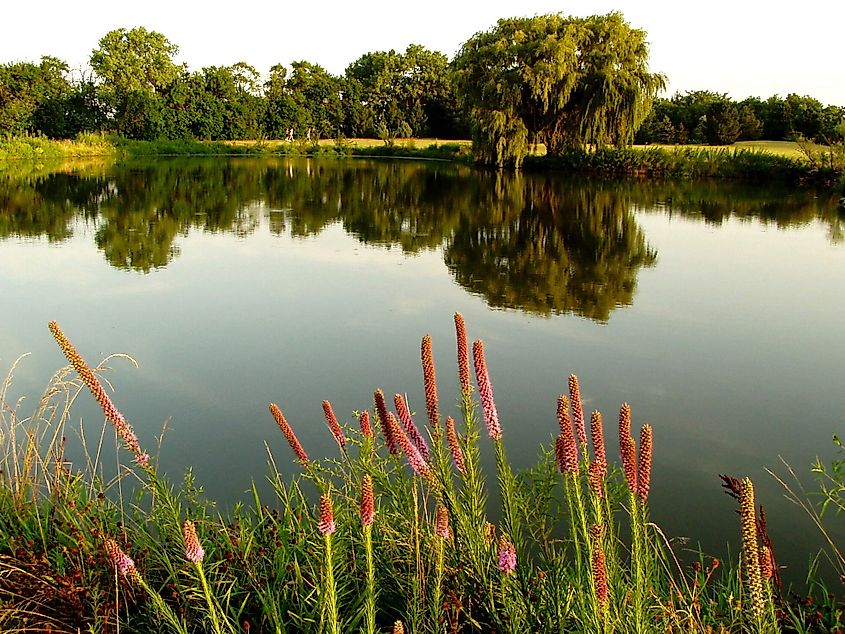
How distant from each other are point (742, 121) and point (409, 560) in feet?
162

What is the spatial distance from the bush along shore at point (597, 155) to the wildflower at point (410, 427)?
26057 mm

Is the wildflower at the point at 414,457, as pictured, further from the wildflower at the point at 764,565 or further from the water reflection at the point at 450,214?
the water reflection at the point at 450,214

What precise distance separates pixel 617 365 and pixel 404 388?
87.3 inches

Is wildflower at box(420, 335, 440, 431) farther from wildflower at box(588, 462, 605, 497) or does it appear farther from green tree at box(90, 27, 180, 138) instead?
green tree at box(90, 27, 180, 138)

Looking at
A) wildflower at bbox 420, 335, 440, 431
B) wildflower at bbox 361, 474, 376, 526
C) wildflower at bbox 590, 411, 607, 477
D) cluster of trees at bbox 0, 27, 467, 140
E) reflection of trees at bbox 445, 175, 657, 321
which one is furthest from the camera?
cluster of trees at bbox 0, 27, 467, 140

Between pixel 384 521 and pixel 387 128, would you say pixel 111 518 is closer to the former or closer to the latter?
pixel 384 521

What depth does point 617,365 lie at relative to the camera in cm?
738

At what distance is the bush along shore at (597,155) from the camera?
91.1ft

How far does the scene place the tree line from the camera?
32094mm

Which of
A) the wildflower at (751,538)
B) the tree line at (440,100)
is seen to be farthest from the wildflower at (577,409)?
the tree line at (440,100)


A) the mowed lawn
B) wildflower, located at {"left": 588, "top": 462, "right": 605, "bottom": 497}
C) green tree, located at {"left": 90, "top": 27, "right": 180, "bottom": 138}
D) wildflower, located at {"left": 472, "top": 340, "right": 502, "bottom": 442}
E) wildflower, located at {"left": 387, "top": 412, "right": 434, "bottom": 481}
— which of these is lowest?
wildflower, located at {"left": 387, "top": 412, "right": 434, "bottom": 481}

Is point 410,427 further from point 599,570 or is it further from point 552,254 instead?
point 552,254

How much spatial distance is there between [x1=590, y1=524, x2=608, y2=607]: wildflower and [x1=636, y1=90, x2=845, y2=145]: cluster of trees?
4683 centimetres

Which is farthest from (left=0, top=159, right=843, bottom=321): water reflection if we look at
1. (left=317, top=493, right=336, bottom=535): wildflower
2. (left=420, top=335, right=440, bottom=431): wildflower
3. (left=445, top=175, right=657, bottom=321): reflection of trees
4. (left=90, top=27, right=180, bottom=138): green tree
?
(left=90, top=27, right=180, bottom=138): green tree
